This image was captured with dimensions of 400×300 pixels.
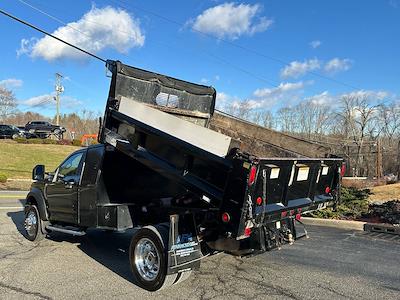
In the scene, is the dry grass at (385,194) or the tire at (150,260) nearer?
the tire at (150,260)

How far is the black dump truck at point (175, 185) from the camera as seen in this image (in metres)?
4.80

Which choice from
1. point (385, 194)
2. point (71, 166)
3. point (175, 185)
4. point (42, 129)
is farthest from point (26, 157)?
point (175, 185)

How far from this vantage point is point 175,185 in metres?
5.76

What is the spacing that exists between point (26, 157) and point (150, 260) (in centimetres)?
3064

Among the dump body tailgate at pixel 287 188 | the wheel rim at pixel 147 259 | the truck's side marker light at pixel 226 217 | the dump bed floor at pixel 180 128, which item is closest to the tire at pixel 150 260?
the wheel rim at pixel 147 259

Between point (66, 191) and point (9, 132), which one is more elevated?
point (9, 132)

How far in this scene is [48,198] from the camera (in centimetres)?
795

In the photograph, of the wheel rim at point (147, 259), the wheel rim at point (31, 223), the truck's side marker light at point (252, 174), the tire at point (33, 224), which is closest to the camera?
the truck's side marker light at point (252, 174)

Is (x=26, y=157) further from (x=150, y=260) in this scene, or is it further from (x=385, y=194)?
(x=150, y=260)

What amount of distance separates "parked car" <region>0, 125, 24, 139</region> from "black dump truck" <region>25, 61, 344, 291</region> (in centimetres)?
4058

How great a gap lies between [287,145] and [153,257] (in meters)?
2.67

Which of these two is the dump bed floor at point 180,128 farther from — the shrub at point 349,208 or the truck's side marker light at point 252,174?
the shrub at point 349,208

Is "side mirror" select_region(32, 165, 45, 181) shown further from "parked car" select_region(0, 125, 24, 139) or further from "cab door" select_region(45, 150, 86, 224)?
"parked car" select_region(0, 125, 24, 139)

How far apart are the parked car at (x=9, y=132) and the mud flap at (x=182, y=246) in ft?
143
